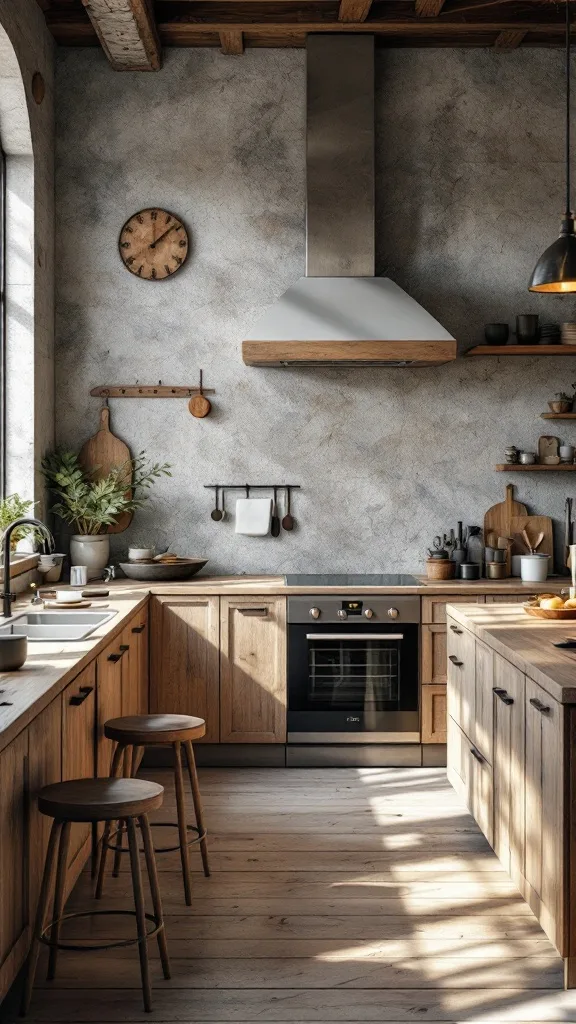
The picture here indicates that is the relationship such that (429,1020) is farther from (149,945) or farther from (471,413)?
(471,413)

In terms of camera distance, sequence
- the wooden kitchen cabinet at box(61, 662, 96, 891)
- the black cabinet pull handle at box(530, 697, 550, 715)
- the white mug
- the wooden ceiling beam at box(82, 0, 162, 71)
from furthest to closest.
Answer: the white mug
the wooden ceiling beam at box(82, 0, 162, 71)
the wooden kitchen cabinet at box(61, 662, 96, 891)
the black cabinet pull handle at box(530, 697, 550, 715)

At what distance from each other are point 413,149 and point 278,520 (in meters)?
2.19

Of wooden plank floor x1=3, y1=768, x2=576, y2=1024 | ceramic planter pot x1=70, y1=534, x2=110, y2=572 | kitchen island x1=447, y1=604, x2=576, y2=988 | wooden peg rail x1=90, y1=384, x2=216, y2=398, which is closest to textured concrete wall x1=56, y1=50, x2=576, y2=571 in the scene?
wooden peg rail x1=90, y1=384, x2=216, y2=398

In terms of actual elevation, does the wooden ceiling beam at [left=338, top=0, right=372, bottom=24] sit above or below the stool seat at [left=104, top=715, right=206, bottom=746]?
above

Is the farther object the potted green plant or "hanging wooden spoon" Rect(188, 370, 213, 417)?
"hanging wooden spoon" Rect(188, 370, 213, 417)

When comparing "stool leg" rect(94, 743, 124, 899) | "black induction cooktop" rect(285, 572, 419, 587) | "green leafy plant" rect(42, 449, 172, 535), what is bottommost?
"stool leg" rect(94, 743, 124, 899)

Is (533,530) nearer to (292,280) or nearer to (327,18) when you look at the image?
(292,280)

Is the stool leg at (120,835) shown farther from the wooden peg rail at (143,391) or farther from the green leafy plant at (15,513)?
the wooden peg rail at (143,391)

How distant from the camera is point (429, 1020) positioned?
2.62m

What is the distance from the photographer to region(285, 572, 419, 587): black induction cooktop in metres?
5.11

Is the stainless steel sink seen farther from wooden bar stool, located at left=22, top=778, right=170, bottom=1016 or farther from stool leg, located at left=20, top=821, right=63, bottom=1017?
stool leg, located at left=20, top=821, right=63, bottom=1017

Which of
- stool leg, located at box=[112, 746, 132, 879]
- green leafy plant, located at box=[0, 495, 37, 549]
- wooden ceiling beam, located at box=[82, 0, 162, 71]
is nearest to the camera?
stool leg, located at box=[112, 746, 132, 879]

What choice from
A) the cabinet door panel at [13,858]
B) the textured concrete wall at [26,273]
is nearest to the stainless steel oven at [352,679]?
the textured concrete wall at [26,273]

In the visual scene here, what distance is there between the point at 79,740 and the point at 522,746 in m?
1.40
